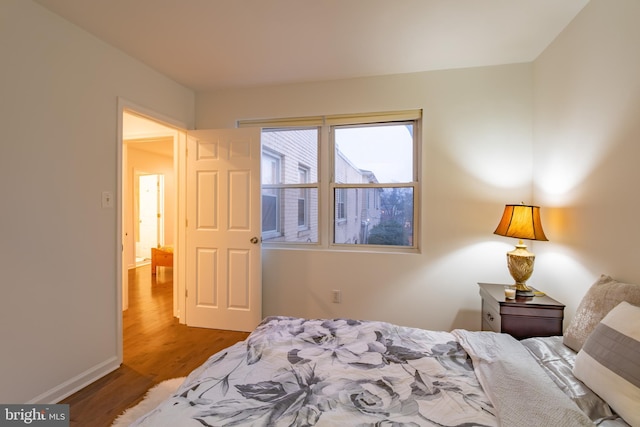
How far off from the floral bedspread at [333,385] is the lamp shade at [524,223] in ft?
3.39

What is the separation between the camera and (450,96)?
264 cm

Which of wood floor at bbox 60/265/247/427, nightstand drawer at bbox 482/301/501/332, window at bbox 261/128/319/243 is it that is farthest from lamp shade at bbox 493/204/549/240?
wood floor at bbox 60/265/247/427

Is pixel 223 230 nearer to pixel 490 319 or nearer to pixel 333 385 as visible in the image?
pixel 333 385

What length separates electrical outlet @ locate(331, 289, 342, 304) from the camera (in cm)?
290

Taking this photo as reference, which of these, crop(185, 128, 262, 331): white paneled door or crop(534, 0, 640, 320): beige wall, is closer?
crop(534, 0, 640, 320): beige wall

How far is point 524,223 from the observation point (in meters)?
2.09

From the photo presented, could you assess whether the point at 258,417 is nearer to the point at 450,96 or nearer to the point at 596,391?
the point at 596,391

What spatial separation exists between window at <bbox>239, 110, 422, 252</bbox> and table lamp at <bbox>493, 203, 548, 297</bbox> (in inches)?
33.3

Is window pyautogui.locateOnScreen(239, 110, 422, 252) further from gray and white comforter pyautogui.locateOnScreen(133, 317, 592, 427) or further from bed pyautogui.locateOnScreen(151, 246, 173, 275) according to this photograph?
bed pyautogui.locateOnScreen(151, 246, 173, 275)

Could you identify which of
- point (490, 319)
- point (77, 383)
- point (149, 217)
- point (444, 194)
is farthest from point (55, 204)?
point (149, 217)

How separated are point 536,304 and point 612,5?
179 cm

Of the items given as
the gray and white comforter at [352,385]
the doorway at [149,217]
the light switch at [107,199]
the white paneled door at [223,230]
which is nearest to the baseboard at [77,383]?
the white paneled door at [223,230]

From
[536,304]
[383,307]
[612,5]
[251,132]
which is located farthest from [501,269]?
[251,132]

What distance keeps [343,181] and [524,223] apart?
5.21 feet
